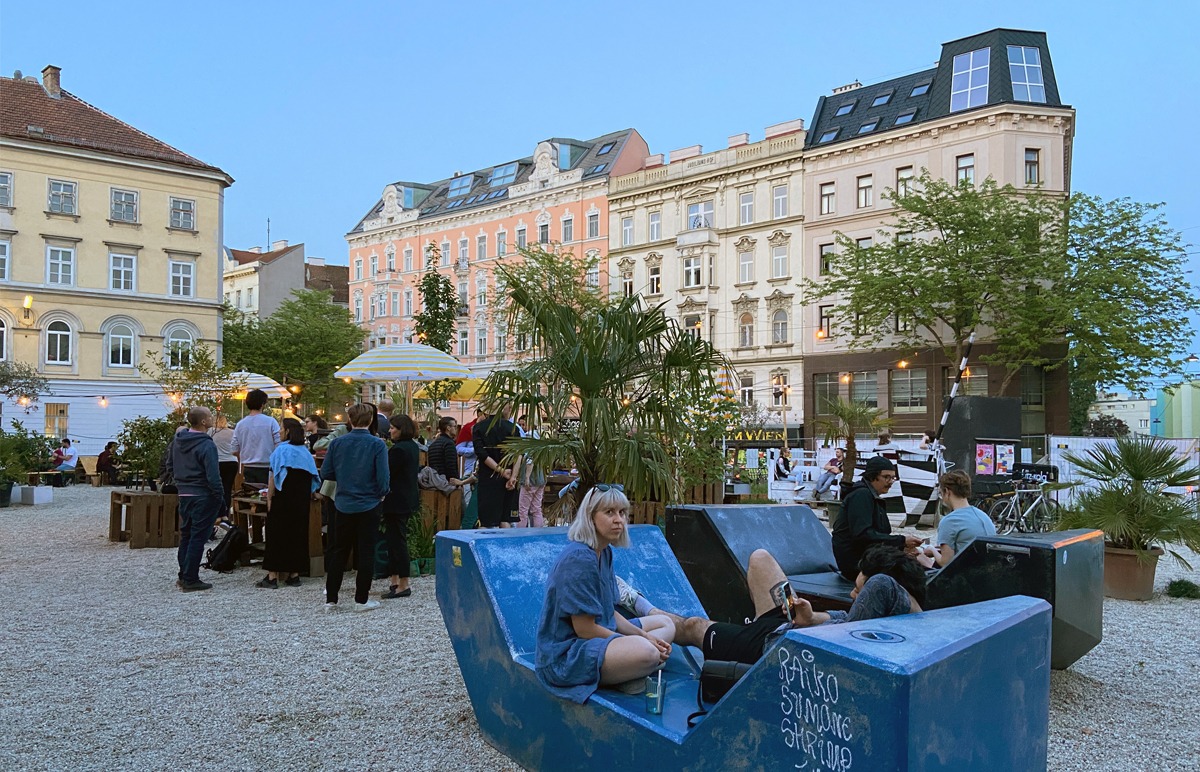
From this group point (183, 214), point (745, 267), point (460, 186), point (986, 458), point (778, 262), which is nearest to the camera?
point (986, 458)

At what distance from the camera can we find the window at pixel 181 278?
41.5 metres

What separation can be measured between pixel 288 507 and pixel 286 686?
384 centimetres

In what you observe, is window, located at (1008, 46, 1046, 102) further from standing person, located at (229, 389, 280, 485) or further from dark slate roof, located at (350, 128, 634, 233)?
standing person, located at (229, 389, 280, 485)

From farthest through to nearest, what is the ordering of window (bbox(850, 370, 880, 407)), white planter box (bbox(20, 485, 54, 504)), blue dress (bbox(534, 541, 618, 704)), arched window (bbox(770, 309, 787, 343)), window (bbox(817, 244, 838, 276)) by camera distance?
arched window (bbox(770, 309, 787, 343))
window (bbox(817, 244, 838, 276))
window (bbox(850, 370, 880, 407))
white planter box (bbox(20, 485, 54, 504))
blue dress (bbox(534, 541, 618, 704))

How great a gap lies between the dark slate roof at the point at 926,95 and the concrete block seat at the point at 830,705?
37.3 meters

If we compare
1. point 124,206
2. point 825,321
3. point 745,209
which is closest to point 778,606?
point 825,321

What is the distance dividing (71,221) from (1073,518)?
40722 millimetres

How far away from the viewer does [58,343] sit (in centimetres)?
3900

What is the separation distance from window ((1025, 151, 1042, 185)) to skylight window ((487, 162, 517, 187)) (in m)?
28.9

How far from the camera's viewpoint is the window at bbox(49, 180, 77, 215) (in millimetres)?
39000

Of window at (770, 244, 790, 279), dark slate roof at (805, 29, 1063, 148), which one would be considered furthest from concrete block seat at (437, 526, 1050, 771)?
window at (770, 244, 790, 279)

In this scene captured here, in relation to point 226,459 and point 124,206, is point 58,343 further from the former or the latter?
point 226,459

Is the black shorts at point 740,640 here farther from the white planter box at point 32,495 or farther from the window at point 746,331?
the window at point 746,331

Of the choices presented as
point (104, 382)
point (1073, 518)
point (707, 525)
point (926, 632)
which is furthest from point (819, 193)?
point (926, 632)
